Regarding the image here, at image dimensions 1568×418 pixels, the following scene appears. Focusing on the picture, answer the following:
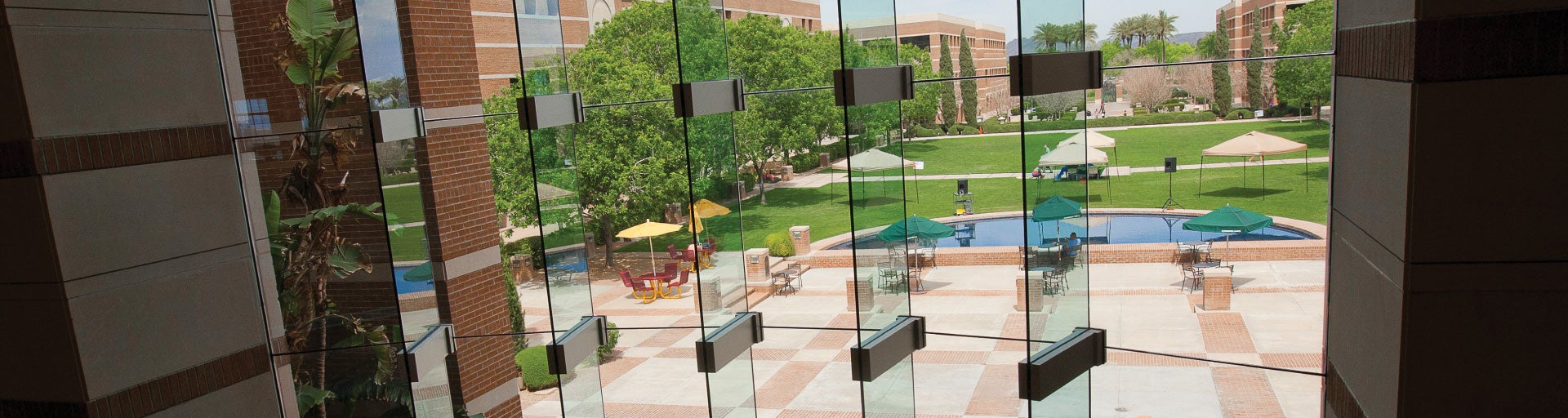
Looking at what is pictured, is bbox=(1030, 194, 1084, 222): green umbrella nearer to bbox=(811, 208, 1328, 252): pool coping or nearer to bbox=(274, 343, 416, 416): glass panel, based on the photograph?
bbox=(274, 343, 416, 416): glass panel

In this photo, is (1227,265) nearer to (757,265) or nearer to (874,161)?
(757,265)

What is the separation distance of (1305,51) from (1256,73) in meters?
2.94

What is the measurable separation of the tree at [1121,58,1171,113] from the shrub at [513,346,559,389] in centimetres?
3151

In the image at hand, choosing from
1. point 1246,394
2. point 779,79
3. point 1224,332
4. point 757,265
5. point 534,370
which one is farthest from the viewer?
point 534,370

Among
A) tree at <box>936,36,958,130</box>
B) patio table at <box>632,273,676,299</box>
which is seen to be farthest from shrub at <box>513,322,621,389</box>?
tree at <box>936,36,958,130</box>

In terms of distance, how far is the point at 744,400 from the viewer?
6586 millimetres

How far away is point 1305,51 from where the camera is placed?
115 feet

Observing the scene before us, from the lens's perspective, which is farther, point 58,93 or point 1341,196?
point 58,93

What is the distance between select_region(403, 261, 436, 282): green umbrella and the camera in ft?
28.2

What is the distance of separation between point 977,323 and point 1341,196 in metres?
8.88

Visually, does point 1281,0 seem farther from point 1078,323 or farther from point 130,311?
point 130,311

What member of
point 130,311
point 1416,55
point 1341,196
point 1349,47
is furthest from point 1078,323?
point 130,311

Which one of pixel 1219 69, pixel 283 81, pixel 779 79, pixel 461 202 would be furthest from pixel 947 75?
pixel 1219 69

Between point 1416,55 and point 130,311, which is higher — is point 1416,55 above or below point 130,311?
above
